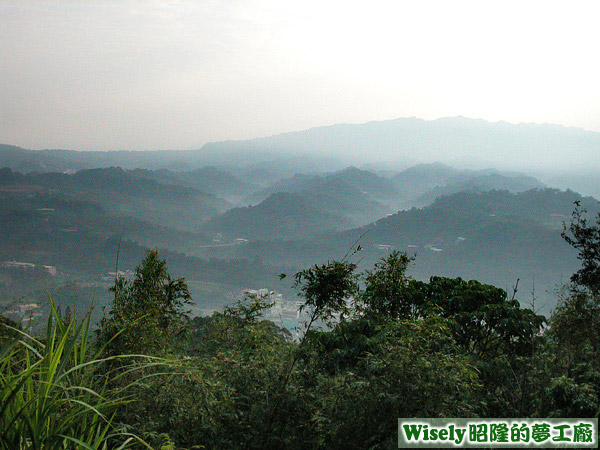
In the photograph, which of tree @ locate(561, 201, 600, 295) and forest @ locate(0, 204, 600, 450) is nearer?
forest @ locate(0, 204, 600, 450)

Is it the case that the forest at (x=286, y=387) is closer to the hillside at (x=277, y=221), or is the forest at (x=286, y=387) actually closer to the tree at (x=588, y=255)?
the tree at (x=588, y=255)

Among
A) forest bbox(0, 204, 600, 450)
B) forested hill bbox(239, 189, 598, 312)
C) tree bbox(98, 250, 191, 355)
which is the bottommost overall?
forested hill bbox(239, 189, 598, 312)

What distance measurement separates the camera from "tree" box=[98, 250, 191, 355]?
20.9 ft

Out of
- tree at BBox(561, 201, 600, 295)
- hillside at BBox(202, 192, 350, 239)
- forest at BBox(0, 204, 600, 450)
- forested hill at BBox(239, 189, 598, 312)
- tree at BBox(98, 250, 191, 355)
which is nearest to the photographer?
forest at BBox(0, 204, 600, 450)

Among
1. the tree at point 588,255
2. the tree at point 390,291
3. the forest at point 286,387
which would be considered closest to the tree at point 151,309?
the forest at point 286,387

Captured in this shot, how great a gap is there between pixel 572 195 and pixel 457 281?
151 m

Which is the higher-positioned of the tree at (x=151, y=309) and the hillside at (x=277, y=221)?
the tree at (x=151, y=309)

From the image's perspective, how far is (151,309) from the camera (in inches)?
309

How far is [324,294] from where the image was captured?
3992 millimetres

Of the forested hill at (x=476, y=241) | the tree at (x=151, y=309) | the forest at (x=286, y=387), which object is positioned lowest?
the forested hill at (x=476, y=241)

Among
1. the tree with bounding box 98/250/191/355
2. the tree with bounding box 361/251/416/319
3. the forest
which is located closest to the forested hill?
the tree with bounding box 98/250/191/355

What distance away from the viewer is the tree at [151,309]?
636cm

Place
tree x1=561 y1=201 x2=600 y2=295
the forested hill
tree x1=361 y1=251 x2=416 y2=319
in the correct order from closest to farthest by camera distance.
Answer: tree x1=561 y1=201 x2=600 y2=295, tree x1=361 y1=251 x2=416 y2=319, the forested hill

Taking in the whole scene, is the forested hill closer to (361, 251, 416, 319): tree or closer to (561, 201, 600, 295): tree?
(361, 251, 416, 319): tree
